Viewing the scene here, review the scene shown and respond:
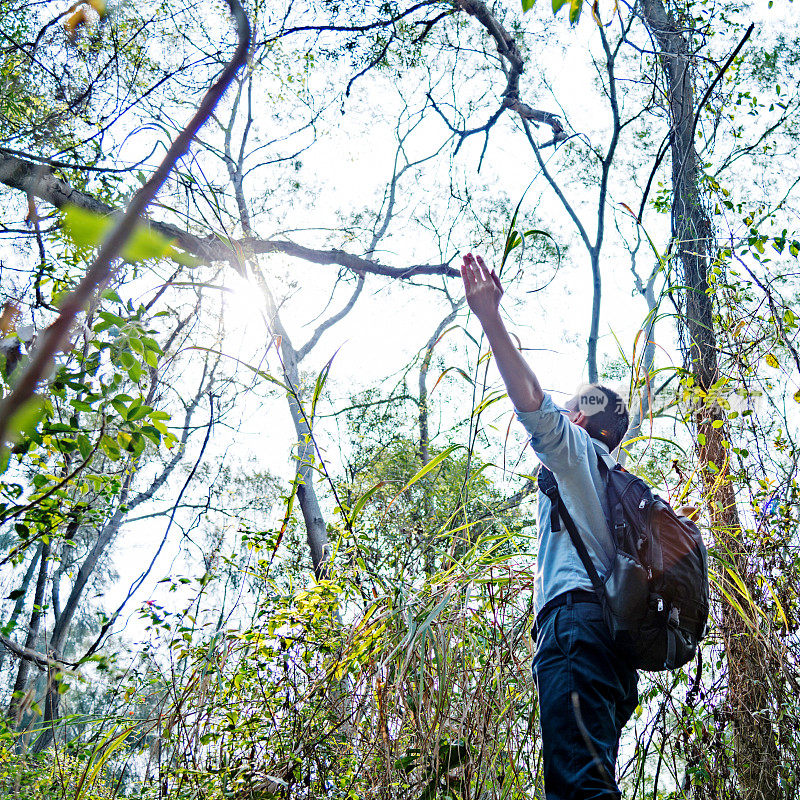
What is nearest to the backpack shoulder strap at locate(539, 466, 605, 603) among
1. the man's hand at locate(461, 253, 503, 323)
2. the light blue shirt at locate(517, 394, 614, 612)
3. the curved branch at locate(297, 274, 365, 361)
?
the light blue shirt at locate(517, 394, 614, 612)

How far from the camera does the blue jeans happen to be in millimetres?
1213

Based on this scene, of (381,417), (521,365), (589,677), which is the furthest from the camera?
(381,417)

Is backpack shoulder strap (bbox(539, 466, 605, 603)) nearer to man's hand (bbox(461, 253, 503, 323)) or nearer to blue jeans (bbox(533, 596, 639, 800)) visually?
blue jeans (bbox(533, 596, 639, 800))

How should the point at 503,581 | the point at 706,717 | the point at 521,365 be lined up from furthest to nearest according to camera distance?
the point at 706,717 → the point at 503,581 → the point at 521,365

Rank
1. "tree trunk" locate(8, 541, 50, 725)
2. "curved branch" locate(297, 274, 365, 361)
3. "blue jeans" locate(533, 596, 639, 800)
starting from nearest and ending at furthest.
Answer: "blue jeans" locate(533, 596, 639, 800), "tree trunk" locate(8, 541, 50, 725), "curved branch" locate(297, 274, 365, 361)

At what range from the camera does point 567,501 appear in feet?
4.87

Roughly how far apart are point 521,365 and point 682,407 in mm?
1304

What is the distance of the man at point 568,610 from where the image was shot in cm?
124

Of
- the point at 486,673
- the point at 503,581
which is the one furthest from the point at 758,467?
the point at 486,673

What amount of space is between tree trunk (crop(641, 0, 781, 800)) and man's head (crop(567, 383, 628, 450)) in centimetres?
48

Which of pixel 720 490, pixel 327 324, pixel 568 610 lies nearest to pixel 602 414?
pixel 568 610

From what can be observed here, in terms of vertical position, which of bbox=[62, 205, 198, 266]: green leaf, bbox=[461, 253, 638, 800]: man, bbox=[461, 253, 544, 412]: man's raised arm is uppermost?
bbox=[461, 253, 544, 412]: man's raised arm

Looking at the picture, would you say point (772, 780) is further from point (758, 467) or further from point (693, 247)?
point (693, 247)

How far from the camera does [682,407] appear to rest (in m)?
2.45
